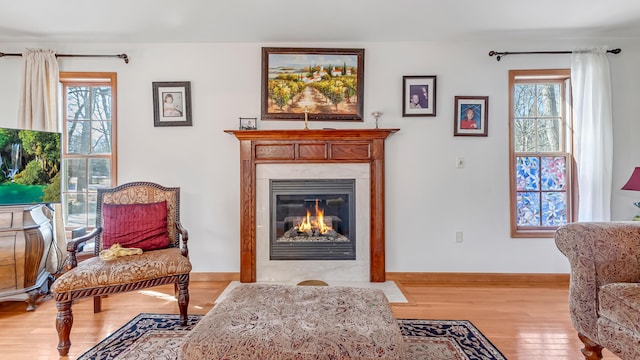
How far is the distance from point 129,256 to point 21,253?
1045 millimetres

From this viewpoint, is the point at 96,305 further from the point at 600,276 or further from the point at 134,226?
the point at 600,276

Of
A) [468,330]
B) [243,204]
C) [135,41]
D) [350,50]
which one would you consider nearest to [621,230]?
[468,330]

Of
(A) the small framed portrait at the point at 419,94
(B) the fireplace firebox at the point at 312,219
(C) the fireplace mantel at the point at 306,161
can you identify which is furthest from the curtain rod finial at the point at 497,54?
(B) the fireplace firebox at the point at 312,219

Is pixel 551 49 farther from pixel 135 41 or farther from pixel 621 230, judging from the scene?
pixel 135 41

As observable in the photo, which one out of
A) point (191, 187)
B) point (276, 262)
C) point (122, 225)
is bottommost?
point (276, 262)

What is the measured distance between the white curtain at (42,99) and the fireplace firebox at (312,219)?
6.82 feet

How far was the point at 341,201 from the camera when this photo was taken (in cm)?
317

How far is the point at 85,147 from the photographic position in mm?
3254

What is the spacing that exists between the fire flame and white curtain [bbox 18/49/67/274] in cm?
237

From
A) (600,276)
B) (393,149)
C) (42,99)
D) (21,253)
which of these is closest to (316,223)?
(393,149)

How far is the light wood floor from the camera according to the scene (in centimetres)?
198

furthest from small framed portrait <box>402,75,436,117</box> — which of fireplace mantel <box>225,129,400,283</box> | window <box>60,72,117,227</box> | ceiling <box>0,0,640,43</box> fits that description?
window <box>60,72,117,227</box>

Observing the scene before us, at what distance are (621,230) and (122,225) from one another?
339 centimetres

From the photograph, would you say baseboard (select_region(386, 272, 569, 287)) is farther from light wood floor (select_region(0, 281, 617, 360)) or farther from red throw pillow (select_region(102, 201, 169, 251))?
red throw pillow (select_region(102, 201, 169, 251))
